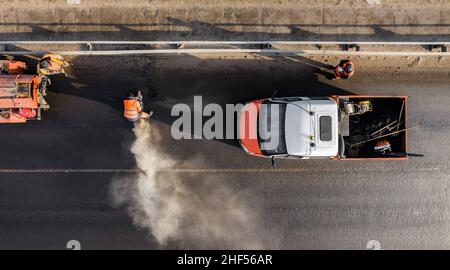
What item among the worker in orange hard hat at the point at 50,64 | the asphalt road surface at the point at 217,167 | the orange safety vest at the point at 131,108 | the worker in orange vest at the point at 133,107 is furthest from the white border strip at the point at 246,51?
the orange safety vest at the point at 131,108

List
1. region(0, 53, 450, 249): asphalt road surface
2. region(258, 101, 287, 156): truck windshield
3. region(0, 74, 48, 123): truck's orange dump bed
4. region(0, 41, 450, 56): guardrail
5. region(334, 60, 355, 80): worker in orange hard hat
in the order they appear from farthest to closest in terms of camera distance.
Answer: region(0, 53, 450, 249): asphalt road surface < region(0, 41, 450, 56): guardrail < region(334, 60, 355, 80): worker in orange hard hat < region(0, 74, 48, 123): truck's orange dump bed < region(258, 101, 287, 156): truck windshield

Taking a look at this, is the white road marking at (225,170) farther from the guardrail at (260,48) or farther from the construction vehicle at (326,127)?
Answer: the guardrail at (260,48)

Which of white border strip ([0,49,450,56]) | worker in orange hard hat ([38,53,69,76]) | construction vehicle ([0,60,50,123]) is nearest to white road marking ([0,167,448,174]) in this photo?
construction vehicle ([0,60,50,123])

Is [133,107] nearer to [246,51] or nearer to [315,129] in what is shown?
[246,51]

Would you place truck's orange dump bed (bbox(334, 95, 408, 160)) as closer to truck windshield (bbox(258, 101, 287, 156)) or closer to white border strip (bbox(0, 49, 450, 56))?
white border strip (bbox(0, 49, 450, 56))

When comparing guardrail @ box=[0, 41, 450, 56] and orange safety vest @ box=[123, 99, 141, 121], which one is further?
guardrail @ box=[0, 41, 450, 56]

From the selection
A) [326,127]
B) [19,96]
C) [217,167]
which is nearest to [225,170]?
[217,167]
